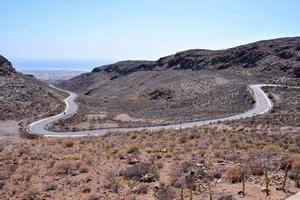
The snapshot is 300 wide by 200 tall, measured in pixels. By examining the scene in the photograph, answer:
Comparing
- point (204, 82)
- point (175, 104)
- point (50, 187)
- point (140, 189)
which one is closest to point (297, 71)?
point (204, 82)

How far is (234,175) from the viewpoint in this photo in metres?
16.8

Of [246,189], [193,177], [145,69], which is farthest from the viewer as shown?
[145,69]

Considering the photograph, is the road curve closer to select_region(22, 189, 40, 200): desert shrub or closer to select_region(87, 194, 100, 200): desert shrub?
select_region(22, 189, 40, 200): desert shrub

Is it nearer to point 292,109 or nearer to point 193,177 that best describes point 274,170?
point 193,177

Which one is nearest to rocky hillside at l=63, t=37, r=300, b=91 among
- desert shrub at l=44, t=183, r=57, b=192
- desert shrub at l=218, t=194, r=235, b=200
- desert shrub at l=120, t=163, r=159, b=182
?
desert shrub at l=120, t=163, r=159, b=182

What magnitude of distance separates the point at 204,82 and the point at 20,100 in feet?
142

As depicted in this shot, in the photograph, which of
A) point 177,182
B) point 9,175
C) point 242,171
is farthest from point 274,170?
point 9,175

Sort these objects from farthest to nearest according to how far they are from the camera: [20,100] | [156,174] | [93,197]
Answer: [20,100] → [156,174] → [93,197]

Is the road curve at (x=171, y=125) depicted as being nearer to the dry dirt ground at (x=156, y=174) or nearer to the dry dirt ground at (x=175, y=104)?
the dry dirt ground at (x=175, y=104)

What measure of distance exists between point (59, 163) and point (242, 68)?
105 m

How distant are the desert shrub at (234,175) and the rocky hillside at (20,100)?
58.3 m

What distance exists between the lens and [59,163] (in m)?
21.0

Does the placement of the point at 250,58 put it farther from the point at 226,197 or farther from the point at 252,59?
the point at 226,197

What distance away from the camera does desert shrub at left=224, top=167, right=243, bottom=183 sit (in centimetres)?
1664
